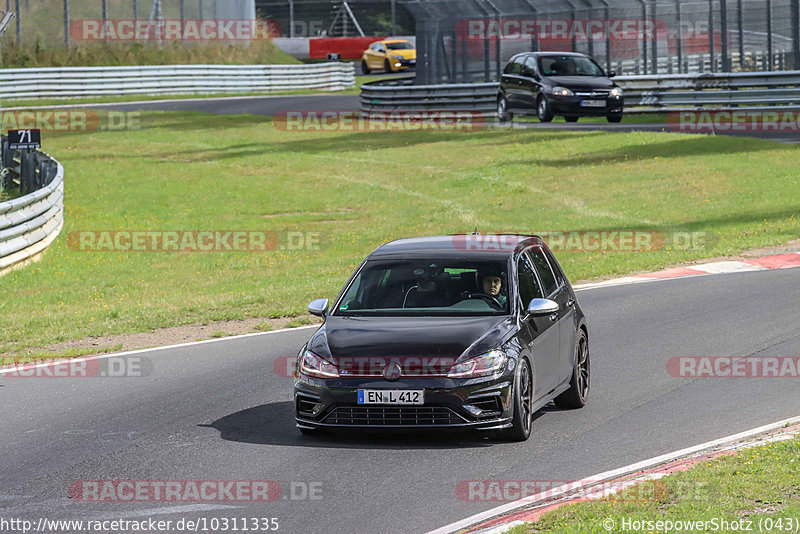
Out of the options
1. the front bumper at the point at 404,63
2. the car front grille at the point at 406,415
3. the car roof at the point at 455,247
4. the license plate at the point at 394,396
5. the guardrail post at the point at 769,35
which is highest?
the front bumper at the point at 404,63

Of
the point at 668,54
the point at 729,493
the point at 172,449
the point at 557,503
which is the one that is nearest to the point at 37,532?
the point at 172,449

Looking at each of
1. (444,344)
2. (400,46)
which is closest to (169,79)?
(400,46)

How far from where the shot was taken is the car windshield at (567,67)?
113ft

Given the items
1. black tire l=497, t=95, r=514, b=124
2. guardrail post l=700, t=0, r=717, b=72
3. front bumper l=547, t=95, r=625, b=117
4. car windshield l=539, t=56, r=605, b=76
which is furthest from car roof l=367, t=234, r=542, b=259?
guardrail post l=700, t=0, r=717, b=72

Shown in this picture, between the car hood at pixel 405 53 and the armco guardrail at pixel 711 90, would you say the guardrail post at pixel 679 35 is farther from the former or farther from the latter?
the car hood at pixel 405 53

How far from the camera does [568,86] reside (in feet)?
112

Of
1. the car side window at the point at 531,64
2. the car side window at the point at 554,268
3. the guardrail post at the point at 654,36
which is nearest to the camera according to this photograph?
the car side window at the point at 554,268

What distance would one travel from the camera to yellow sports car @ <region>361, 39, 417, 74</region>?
66000mm

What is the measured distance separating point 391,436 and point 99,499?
2.49 m

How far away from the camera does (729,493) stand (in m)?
7.14

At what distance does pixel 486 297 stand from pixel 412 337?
1003mm

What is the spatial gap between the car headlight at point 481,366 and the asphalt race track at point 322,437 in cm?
57

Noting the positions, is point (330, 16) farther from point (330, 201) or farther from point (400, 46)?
point (330, 201)

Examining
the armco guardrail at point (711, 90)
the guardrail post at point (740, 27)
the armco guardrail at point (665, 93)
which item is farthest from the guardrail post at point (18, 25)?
the guardrail post at point (740, 27)
